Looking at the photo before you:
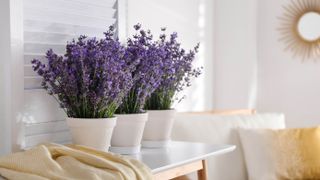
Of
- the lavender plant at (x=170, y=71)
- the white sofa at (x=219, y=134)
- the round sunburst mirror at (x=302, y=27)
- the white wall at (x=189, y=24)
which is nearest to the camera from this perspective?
the lavender plant at (x=170, y=71)

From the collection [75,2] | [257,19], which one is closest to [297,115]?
[257,19]

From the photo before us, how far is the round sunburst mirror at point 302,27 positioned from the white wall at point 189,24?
0.56 metres

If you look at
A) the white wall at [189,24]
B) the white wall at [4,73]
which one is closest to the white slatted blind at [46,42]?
the white wall at [4,73]

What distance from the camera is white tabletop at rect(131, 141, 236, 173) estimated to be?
67.3 inches

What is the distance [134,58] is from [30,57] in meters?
0.36

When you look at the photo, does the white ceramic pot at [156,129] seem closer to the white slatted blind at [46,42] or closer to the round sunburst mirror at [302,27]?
the white slatted blind at [46,42]

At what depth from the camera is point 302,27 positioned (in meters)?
3.87

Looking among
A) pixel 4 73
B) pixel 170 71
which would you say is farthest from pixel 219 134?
pixel 4 73

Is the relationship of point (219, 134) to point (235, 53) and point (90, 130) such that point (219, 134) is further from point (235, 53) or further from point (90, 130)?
point (90, 130)

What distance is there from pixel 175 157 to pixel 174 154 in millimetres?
66

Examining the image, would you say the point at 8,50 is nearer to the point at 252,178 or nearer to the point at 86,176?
the point at 86,176

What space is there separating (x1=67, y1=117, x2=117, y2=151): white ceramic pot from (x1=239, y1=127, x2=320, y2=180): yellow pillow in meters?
1.39

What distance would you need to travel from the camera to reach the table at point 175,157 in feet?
5.64

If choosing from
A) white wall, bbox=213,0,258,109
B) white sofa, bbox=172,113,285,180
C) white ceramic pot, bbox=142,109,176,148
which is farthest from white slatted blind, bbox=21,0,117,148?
white wall, bbox=213,0,258,109
